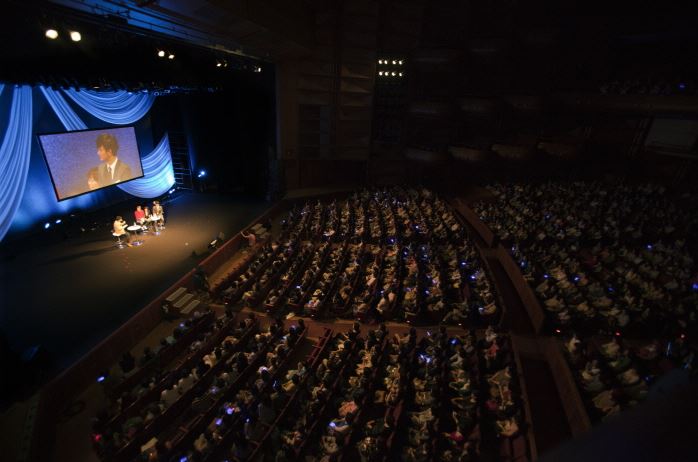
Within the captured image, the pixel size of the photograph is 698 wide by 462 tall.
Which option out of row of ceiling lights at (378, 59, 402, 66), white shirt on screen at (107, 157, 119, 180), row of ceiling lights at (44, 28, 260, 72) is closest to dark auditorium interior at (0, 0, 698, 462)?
row of ceiling lights at (378, 59, 402, 66)

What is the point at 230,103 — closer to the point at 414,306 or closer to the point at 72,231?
the point at 72,231

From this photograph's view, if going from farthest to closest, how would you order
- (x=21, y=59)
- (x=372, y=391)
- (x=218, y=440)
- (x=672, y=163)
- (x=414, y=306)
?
(x=672, y=163)
(x=414, y=306)
(x=21, y=59)
(x=372, y=391)
(x=218, y=440)

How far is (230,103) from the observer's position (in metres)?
16.5

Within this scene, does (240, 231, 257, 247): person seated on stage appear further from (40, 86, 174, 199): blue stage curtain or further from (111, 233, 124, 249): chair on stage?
(40, 86, 174, 199): blue stage curtain

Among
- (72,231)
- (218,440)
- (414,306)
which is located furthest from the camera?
(72,231)

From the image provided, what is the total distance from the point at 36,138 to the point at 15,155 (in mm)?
1065

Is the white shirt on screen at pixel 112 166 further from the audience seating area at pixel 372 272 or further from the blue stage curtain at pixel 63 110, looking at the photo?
the audience seating area at pixel 372 272

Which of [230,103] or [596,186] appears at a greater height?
[230,103]

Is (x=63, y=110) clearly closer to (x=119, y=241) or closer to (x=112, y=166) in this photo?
(x=112, y=166)

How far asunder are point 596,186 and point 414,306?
13182 millimetres

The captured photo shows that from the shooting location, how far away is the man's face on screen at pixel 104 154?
13.0m

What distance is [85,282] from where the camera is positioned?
974cm

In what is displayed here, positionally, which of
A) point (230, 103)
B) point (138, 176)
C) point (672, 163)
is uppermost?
point (230, 103)

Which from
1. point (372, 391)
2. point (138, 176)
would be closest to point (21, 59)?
point (138, 176)
